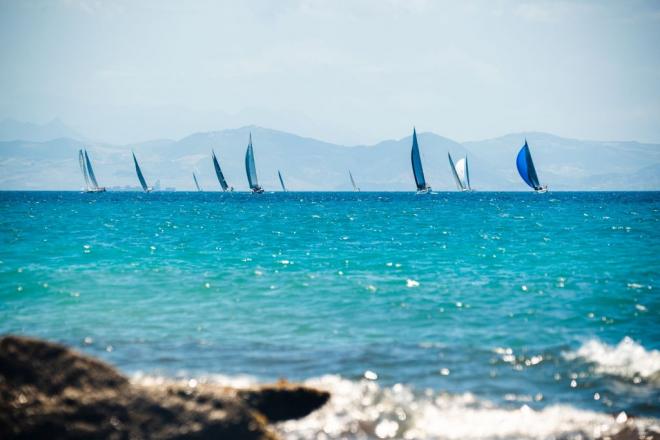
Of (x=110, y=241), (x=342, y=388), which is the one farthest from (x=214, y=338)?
(x=110, y=241)

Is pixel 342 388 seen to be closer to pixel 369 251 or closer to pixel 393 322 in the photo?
pixel 393 322

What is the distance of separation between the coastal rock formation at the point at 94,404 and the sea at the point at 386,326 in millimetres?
2021

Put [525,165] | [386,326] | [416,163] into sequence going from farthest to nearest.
Answer: [525,165] < [416,163] < [386,326]

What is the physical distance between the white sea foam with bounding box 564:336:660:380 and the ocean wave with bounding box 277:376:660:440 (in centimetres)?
272

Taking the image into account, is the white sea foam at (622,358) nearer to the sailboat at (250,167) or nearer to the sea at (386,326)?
the sea at (386,326)

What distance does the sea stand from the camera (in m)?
10.8

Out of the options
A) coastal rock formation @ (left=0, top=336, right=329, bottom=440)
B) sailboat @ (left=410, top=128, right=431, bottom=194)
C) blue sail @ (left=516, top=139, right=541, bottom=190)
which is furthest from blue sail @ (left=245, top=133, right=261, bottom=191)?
coastal rock formation @ (left=0, top=336, right=329, bottom=440)

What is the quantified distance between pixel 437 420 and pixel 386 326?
20.7 feet

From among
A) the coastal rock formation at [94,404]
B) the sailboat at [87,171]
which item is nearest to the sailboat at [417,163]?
the sailboat at [87,171]

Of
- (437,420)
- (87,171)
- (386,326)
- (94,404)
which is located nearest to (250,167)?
(87,171)

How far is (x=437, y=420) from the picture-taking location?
1021cm

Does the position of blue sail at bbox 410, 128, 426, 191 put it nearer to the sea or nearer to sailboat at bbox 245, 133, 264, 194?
sailboat at bbox 245, 133, 264, 194

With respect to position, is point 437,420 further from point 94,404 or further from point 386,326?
point 386,326

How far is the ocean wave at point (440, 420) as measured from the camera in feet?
31.8
